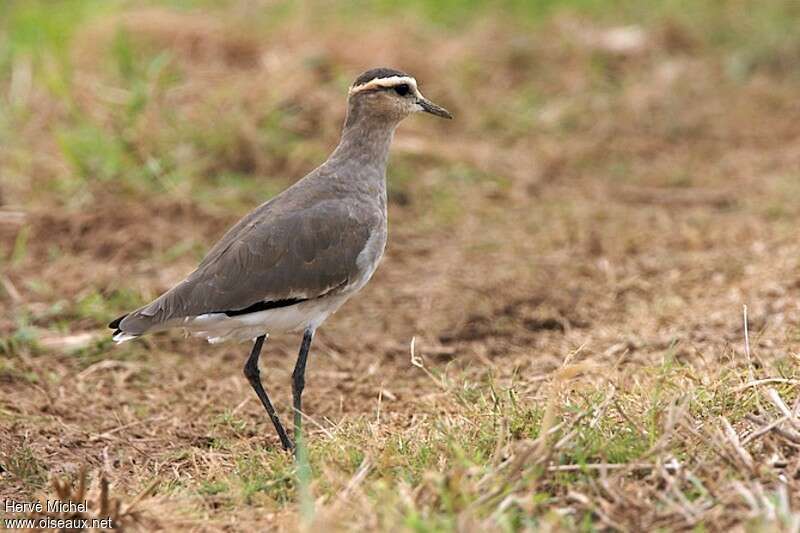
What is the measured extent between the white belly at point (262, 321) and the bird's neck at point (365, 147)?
67 cm

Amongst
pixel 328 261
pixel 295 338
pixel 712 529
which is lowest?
pixel 295 338

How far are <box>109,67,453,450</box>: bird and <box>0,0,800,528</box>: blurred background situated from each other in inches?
20.5

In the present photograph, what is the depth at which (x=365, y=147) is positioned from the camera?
19.4 ft

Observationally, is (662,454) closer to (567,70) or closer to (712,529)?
(712,529)

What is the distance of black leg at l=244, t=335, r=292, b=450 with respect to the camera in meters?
5.35

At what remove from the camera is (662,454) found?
13.6ft

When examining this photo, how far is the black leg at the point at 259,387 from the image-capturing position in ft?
17.6

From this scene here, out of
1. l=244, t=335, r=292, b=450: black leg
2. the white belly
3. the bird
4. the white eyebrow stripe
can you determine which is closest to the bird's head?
the white eyebrow stripe

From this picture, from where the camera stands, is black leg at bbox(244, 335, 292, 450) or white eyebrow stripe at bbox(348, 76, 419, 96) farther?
white eyebrow stripe at bbox(348, 76, 419, 96)

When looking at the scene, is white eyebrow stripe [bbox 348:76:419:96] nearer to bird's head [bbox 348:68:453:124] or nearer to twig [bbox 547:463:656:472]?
A: bird's head [bbox 348:68:453:124]

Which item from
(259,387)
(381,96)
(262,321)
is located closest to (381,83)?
(381,96)

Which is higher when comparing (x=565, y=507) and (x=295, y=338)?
(x=565, y=507)

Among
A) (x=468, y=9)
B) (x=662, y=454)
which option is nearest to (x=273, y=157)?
(x=468, y=9)

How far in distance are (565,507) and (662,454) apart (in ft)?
1.24
